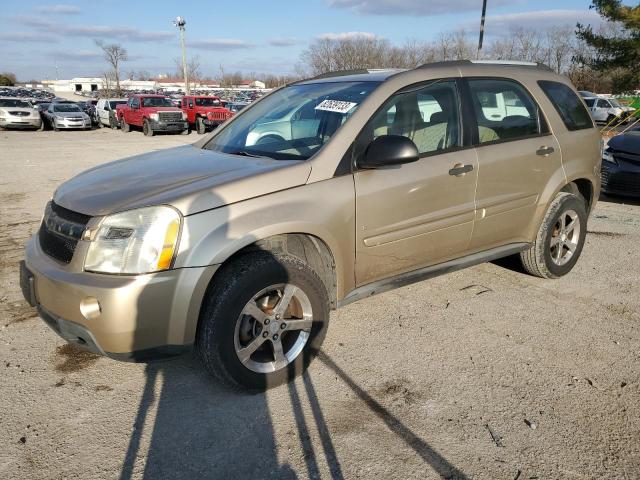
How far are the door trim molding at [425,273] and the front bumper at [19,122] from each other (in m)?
26.2

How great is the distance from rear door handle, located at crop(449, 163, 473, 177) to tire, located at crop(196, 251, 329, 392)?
1.30 m

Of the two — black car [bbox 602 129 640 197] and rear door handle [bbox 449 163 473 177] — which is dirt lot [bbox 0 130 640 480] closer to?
rear door handle [bbox 449 163 473 177]

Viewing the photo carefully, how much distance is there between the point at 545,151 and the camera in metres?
4.18

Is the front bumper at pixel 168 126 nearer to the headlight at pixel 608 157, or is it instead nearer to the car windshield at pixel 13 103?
the car windshield at pixel 13 103

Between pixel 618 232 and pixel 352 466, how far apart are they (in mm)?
5527

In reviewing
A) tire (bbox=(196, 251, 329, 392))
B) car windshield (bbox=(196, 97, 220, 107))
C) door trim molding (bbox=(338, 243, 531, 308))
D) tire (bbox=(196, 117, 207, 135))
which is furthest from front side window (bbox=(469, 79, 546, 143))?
car windshield (bbox=(196, 97, 220, 107))

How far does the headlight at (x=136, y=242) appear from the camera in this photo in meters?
2.56

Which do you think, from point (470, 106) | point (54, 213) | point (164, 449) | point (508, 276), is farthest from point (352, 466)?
point (508, 276)

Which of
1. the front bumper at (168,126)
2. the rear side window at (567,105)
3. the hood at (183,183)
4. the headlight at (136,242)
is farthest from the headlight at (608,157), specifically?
the front bumper at (168,126)

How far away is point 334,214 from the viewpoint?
308 centimetres

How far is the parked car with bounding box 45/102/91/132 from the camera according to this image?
2494cm

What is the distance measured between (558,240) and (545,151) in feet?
2.96

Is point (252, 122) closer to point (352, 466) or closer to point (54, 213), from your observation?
point (54, 213)

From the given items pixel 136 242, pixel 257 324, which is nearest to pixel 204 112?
pixel 257 324
